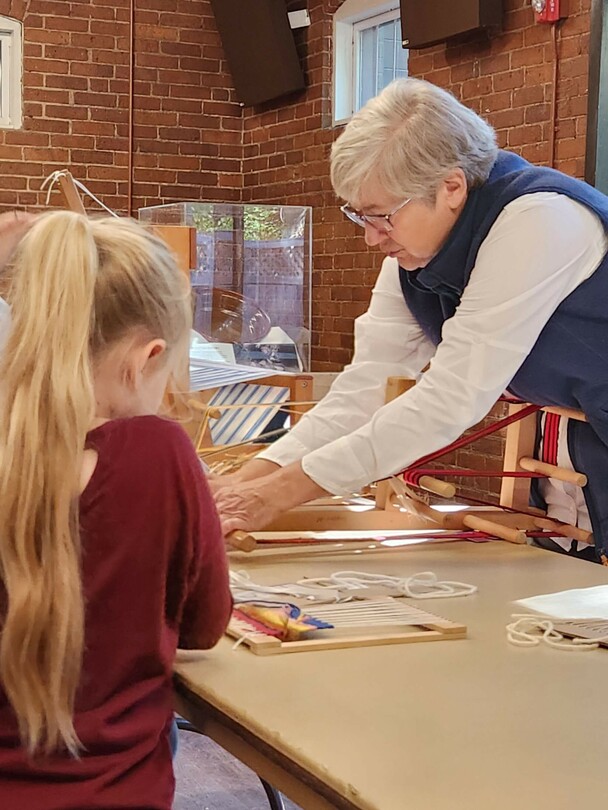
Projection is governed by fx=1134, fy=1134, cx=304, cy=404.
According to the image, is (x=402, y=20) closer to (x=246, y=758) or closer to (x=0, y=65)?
(x=0, y=65)

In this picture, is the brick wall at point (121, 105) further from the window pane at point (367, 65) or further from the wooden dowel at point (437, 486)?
the wooden dowel at point (437, 486)

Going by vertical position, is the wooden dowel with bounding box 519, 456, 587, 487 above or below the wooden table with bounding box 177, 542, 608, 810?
above

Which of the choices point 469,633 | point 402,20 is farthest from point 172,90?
point 469,633

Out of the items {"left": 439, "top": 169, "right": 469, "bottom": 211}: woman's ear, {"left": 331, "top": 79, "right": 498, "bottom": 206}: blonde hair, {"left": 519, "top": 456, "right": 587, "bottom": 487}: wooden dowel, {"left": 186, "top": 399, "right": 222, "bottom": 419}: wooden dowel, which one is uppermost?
{"left": 331, "top": 79, "right": 498, "bottom": 206}: blonde hair

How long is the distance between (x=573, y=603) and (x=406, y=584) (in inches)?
9.2

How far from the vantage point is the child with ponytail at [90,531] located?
1.08m

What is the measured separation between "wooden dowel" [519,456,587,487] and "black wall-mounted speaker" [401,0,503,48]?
303 centimetres

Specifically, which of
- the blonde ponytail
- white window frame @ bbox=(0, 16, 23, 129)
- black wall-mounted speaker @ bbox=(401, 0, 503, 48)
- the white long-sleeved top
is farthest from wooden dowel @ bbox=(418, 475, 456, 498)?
white window frame @ bbox=(0, 16, 23, 129)

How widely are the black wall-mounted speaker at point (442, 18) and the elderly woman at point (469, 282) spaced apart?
9.37 ft

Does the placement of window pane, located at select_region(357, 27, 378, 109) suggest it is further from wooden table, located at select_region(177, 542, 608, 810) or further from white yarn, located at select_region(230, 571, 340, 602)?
wooden table, located at select_region(177, 542, 608, 810)

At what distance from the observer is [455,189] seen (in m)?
1.91

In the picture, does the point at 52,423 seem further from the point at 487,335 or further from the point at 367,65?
the point at 367,65

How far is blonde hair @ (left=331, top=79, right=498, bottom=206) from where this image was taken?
1.86m

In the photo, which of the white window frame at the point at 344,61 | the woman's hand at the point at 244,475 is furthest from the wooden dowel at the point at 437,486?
the white window frame at the point at 344,61
